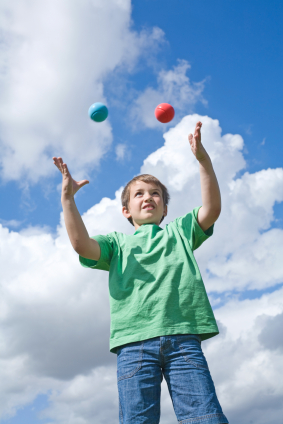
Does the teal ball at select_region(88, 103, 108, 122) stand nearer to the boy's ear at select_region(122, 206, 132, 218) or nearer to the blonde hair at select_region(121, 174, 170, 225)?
the blonde hair at select_region(121, 174, 170, 225)

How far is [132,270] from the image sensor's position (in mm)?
3742

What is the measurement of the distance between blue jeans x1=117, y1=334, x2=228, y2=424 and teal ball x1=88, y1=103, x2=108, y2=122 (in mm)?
4050

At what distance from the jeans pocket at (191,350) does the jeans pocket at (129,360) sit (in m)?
0.36

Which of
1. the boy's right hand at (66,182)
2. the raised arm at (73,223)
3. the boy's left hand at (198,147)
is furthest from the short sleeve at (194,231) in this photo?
the boy's right hand at (66,182)

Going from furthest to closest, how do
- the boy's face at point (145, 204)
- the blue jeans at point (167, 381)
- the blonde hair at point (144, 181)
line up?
the blonde hair at point (144, 181), the boy's face at point (145, 204), the blue jeans at point (167, 381)

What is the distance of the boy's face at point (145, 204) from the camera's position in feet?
14.4

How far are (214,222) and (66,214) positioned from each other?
1570 mm

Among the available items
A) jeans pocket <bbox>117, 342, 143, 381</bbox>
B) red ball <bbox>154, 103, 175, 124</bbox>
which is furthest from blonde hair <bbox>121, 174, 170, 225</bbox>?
red ball <bbox>154, 103, 175, 124</bbox>

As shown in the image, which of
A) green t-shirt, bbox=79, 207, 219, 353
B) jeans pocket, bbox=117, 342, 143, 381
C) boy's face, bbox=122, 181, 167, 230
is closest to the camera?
jeans pocket, bbox=117, 342, 143, 381

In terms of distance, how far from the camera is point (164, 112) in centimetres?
636

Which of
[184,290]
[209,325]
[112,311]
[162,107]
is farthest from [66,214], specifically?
[162,107]

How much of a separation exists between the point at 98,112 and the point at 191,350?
4.26 metres

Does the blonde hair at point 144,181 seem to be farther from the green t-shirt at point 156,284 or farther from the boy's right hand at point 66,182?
the boy's right hand at point 66,182

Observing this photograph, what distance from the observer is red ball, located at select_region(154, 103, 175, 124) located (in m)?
6.36
